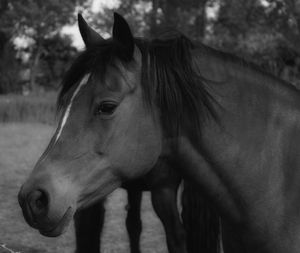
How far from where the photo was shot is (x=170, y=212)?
123 inches

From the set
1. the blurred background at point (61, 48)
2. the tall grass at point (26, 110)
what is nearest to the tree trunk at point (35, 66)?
the blurred background at point (61, 48)

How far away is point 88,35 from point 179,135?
56 centimetres

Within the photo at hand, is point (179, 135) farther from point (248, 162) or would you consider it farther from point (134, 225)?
point (134, 225)

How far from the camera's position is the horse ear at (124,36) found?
175 centimetres

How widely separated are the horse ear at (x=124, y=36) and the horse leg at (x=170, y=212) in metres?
1.50

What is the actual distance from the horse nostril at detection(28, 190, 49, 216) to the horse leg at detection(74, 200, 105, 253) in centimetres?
188

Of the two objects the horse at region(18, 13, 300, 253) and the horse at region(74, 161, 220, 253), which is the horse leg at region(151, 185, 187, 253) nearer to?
the horse at region(74, 161, 220, 253)

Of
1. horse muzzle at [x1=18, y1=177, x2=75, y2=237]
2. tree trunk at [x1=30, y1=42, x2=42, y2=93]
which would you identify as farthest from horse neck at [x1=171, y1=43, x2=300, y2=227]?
tree trunk at [x1=30, y1=42, x2=42, y2=93]

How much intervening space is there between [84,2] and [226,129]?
936 inches

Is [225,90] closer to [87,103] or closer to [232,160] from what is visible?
[232,160]

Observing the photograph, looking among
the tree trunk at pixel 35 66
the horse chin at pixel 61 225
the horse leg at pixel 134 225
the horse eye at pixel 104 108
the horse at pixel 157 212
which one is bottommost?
the tree trunk at pixel 35 66

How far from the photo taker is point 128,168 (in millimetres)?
1814

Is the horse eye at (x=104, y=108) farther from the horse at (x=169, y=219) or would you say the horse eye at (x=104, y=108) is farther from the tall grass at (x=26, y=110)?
the tall grass at (x=26, y=110)

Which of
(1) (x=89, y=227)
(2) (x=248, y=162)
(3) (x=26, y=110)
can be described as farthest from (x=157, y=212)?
(3) (x=26, y=110)
